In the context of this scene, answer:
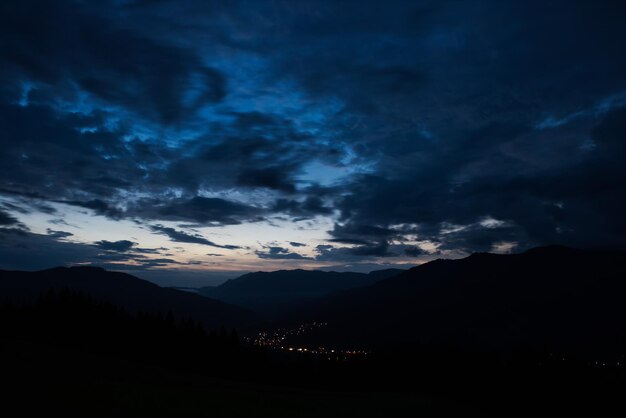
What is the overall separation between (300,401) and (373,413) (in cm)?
699

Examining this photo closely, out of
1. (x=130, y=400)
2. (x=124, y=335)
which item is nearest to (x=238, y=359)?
(x=124, y=335)

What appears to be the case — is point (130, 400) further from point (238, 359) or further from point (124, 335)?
point (238, 359)

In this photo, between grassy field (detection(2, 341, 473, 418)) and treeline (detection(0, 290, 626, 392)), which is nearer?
grassy field (detection(2, 341, 473, 418))

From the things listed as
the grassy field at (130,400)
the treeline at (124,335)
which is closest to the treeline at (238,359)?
the treeline at (124,335)

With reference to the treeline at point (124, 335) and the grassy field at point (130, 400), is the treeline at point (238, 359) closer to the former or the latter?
the treeline at point (124, 335)

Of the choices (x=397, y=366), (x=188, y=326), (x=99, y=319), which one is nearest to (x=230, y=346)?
(x=188, y=326)

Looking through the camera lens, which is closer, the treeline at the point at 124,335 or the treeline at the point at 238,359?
the treeline at the point at 238,359

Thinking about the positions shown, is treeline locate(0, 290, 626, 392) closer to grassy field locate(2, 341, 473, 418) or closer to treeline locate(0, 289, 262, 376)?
treeline locate(0, 289, 262, 376)

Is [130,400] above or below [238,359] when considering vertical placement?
above

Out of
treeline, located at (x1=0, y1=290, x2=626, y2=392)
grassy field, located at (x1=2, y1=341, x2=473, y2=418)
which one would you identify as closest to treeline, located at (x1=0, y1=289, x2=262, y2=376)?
treeline, located at (x1=0, y1=290, x2=626, y2=392)

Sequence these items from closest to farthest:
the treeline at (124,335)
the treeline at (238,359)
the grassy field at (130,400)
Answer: the grassy field at (130,400) < the treeline at (238,359) < the treeline at (124,335)

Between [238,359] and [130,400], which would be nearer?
[130,400]

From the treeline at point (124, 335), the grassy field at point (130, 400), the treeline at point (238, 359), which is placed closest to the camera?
the grassy field at point (130, 400)

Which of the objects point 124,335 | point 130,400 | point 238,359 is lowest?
point 238,359
